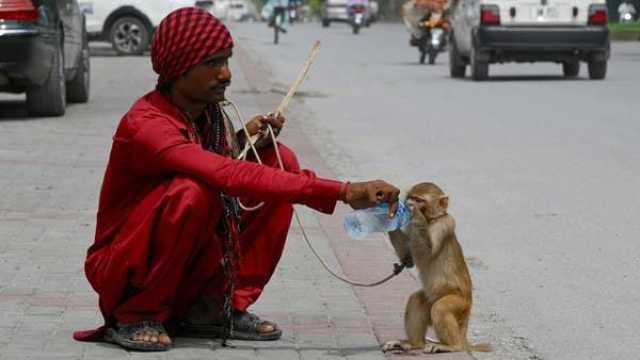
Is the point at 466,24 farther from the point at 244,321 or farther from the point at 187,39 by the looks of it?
the point at 187,39

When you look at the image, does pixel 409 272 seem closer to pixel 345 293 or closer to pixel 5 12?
pixel 345 293

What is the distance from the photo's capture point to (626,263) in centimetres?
841

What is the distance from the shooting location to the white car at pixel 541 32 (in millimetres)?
23891

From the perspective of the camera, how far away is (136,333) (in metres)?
6.02

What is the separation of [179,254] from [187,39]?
2.56 ft

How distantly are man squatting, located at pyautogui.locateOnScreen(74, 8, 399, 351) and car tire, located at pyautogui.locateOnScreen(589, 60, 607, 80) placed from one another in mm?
18770

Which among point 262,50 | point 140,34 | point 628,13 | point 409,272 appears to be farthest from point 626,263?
point 628,13

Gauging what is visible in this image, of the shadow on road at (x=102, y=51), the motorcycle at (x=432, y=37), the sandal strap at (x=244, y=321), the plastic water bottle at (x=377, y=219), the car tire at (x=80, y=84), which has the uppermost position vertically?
the plastic water bottle at (x=377, y=219)

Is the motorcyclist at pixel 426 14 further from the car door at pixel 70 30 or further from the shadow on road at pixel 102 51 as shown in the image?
the car door at pixel 70 30

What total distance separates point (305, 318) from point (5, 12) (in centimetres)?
920

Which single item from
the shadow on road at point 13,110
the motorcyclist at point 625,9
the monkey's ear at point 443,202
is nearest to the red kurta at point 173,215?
the monkey's ear at point 443,202

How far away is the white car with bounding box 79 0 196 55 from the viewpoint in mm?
29891

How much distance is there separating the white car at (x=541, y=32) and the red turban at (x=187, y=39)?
18205 mm

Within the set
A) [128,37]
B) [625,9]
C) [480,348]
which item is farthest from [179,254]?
[625,9]
